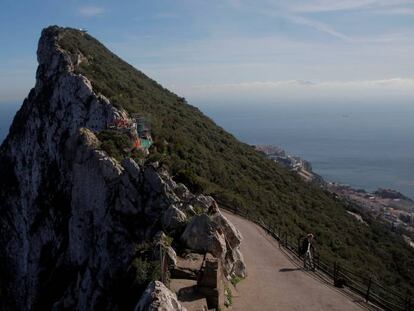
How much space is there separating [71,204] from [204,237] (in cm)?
1201

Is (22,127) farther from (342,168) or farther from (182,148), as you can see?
(342,168)

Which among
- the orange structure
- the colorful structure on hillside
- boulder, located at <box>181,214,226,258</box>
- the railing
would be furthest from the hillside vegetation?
boulder, located at <box>181,214,226,258</box>

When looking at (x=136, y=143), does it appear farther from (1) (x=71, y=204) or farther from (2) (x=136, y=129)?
(1) (x=71, y=204)

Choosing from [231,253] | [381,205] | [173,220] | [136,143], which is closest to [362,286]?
[231,253]

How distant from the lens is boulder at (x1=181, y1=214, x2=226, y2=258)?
1287 cm

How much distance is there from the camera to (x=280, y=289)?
13359mm

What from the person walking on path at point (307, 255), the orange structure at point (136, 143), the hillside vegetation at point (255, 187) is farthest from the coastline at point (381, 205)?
the person walking on path at point (307, 255)

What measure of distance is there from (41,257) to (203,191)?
11.0 meters

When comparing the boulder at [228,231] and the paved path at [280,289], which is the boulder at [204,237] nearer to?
the boulder at [228,231]

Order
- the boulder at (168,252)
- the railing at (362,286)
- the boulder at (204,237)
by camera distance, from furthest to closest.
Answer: the boulder at (204,237)
the railing at (362,286)
the boulder at (168,252)

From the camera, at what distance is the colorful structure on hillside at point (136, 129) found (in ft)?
80.3

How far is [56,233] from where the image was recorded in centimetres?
2539

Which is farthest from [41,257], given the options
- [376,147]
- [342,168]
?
[376,147]

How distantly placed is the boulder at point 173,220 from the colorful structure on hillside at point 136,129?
9.53 meters
